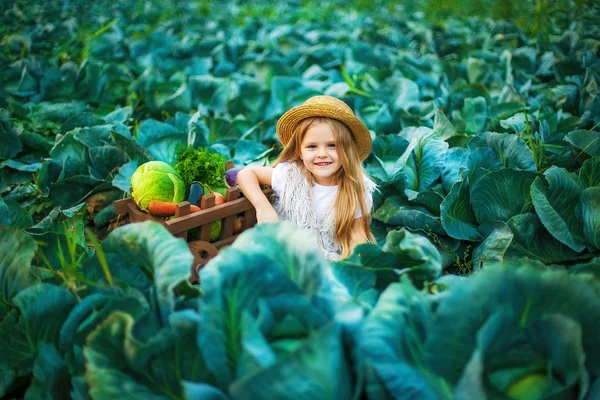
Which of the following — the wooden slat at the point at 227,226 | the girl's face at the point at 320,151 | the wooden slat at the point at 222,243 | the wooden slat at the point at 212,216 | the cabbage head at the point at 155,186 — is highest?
the girl's face at the point at 320,151

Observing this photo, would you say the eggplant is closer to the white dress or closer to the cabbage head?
the cabbage head

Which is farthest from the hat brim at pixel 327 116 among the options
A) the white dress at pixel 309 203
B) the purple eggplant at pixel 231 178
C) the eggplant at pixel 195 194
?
the eggplant at pixel 195 194

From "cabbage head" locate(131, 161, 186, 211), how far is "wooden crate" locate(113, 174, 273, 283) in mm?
70

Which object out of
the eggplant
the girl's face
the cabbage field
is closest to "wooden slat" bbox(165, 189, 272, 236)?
the eggplant

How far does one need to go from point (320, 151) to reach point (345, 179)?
0.21 metres

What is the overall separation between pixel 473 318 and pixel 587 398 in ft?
1.01

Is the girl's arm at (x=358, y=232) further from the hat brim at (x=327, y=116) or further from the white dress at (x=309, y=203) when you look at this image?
the hat brim at (x=327, y=116)

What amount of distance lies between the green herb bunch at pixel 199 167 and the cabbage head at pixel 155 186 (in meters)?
0.06

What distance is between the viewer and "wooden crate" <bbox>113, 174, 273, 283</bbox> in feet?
6.86

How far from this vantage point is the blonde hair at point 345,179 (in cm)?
226

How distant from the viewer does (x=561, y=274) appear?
1.07m

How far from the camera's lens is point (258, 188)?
2.36m

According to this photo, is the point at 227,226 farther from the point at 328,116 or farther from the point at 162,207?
the point at 328,116

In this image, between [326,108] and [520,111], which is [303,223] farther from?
[520,111]
